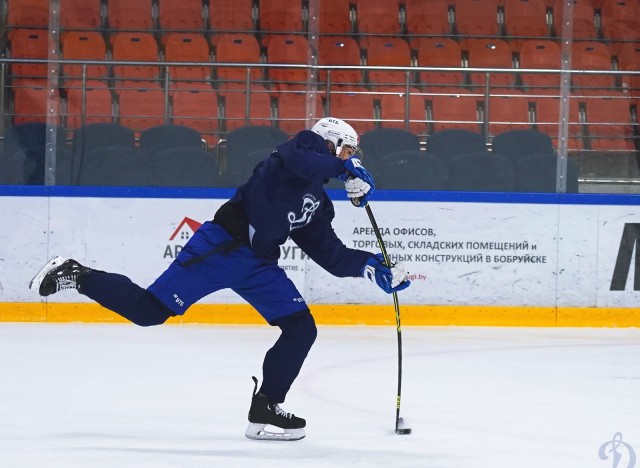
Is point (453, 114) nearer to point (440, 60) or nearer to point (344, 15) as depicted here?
point (440, 60)

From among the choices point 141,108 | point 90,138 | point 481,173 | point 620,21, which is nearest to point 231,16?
point 141,108

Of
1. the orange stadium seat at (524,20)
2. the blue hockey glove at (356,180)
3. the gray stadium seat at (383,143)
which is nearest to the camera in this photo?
the blue hockey glove at (356,180)

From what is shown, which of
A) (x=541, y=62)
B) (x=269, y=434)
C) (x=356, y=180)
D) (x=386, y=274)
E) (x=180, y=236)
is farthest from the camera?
(x=541, y=62)

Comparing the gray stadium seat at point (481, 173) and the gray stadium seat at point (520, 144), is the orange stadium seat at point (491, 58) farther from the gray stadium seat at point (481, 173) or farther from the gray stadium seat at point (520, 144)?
the gray stadium seat at point (481, 173)

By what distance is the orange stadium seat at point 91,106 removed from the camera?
880 centimetres

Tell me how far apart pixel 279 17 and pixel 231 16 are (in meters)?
0.39

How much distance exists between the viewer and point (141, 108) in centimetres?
888

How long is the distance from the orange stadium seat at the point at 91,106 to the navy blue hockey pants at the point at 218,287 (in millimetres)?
4355

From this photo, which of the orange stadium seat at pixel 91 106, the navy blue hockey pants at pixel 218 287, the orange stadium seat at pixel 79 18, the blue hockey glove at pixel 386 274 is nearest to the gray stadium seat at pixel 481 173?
the orange stadium seat at pixel 91 106

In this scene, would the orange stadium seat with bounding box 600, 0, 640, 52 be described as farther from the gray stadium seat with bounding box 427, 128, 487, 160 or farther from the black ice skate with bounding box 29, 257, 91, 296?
the black ice skate with bounding box 29, 257, 91, 296

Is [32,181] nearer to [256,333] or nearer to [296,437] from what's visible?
[256,333]

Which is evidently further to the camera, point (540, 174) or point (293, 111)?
point (540, 174)

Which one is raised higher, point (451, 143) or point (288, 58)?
point (288, 58)

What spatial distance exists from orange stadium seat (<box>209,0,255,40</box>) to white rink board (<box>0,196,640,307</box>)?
4.63 ft
